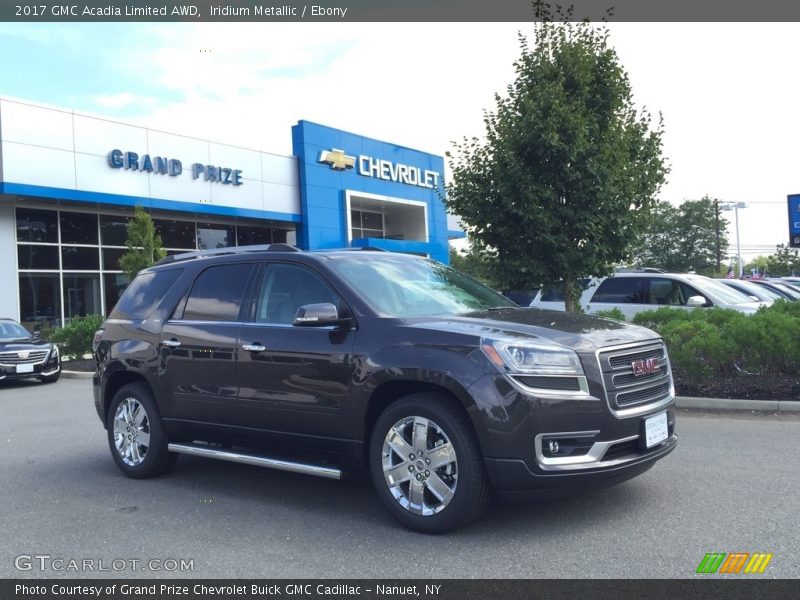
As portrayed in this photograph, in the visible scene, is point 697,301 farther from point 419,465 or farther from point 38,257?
point 38,257

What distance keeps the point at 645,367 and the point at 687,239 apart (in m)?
65.6

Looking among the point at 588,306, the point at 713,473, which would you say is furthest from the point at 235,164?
the point at 713,473

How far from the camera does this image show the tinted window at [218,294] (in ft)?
19.3

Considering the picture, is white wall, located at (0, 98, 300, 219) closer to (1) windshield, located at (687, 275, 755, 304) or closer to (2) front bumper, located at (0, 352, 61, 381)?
(2) front bumper, located at (0, 352, 61, 381)

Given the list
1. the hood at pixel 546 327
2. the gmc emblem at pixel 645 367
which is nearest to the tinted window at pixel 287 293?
the hood at pixel 546 327

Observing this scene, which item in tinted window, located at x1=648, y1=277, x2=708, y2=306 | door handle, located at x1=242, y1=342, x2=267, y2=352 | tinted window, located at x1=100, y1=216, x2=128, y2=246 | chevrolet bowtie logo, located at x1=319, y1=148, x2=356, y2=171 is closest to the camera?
door handle, located at x1=242, y1=342, x2=267, y2=352

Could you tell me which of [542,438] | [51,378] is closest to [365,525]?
[542,438]

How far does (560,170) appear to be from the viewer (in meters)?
11.3

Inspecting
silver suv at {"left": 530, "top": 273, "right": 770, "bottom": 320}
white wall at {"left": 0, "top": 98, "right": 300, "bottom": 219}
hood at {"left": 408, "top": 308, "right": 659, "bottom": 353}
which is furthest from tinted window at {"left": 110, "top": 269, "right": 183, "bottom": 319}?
white wall at {"left": 0, "top": 98, "right": 300, "bottom": 219}

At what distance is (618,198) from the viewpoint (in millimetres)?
11562

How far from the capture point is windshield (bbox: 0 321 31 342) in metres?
15.5

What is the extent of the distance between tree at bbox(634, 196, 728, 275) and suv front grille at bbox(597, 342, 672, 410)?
205 feet

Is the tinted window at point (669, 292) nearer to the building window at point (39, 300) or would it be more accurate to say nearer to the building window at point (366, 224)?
the building window at point (39, 300)
